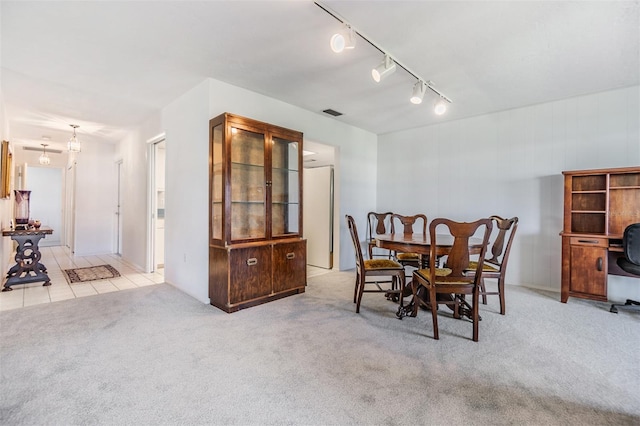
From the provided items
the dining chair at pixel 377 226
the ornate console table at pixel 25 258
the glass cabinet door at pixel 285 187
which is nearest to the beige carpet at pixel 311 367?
the glass cabinet door at pixel 285 187

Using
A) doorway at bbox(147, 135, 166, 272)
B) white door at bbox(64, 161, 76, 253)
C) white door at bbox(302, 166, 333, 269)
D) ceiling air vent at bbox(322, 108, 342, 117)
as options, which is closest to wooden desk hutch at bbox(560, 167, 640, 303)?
ceiling air vent at bbox(322, 108, 342, 117)

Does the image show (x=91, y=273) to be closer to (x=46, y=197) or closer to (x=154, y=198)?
(x=154, y=198)

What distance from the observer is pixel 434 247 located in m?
2.43

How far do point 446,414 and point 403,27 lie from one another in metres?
2.65

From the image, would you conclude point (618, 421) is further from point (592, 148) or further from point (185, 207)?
point (185, 207)

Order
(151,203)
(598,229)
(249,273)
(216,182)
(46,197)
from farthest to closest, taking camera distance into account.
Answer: (46,197), (151,203), (598,229), (216,182), (249,273)

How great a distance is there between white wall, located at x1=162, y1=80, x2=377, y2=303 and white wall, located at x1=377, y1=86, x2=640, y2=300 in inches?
70.9

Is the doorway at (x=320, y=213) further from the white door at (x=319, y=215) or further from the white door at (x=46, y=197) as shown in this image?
the white door at (x=46, y=197)

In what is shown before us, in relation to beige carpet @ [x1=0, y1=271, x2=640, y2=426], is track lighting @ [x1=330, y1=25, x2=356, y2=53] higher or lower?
higher

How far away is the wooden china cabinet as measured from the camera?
3.04 meters

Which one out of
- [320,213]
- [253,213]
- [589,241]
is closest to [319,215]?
[320,213]

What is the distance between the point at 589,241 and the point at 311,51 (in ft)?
12.0

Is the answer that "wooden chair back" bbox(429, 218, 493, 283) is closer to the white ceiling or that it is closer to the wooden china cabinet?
the white ceiling

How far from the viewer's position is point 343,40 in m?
2.06
